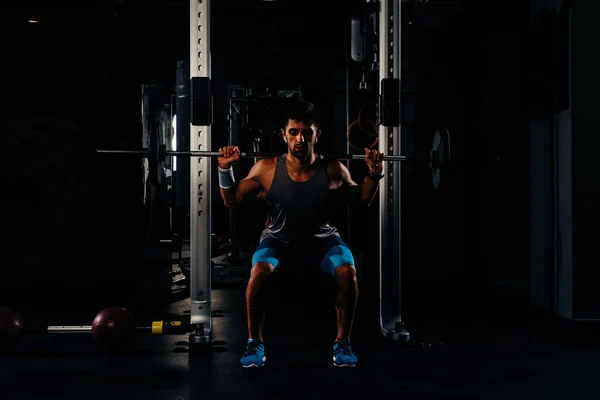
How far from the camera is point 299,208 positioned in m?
3.66

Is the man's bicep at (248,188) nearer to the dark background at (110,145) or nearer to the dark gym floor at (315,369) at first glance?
the dark gym floor at (315,369)

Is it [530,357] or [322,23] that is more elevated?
[322,23]

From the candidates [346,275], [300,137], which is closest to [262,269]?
[346,275]

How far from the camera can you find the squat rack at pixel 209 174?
13.5 ft

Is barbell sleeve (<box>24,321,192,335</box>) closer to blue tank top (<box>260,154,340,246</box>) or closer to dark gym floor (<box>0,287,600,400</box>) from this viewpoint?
dark gym floor (<box>0,287,600,400</box>)

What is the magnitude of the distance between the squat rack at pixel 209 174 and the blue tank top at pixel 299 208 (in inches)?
21.8

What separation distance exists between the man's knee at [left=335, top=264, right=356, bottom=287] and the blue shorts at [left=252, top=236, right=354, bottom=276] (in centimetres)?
2

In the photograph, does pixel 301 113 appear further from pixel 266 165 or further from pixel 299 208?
pixel 299 208

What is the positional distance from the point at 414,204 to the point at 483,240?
652 millimetres

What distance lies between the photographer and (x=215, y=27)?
24.4ft

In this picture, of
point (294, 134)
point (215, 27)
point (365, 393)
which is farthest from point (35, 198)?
point (365, 393)

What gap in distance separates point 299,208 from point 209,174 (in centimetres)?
70

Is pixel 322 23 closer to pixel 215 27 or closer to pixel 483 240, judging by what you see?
pixel 215 27

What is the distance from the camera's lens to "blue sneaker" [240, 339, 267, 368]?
→ 359cm
